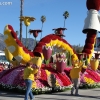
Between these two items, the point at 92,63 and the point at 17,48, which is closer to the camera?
the point at 17,48

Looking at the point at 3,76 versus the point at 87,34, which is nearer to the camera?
the point at 3,76

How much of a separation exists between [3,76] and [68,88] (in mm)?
3262

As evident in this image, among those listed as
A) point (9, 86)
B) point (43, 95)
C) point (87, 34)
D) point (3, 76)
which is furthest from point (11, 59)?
point (87, 34)

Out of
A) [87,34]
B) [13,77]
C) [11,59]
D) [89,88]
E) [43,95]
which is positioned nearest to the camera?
[43,95]

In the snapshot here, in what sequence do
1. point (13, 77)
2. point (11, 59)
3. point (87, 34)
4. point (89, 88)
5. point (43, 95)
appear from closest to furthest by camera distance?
point (43, 95)
point (13, 77)
point (89, 88)
point (11, 59)
point (87, 34)

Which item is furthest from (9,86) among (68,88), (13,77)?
(68,88)

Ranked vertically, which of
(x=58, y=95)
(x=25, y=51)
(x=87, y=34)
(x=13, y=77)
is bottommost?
(x=58, y=95)

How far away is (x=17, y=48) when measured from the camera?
1166cm

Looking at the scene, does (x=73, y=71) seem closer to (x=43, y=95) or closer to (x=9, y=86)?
(x=43, y=95)

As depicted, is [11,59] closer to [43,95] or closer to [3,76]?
[3,76]

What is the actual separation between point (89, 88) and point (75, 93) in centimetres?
244

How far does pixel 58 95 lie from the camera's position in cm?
1111

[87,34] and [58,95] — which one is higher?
[87,34]

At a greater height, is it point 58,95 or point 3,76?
point 3,76
